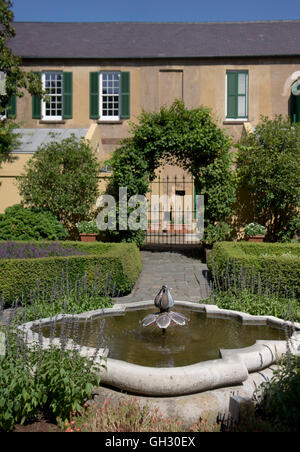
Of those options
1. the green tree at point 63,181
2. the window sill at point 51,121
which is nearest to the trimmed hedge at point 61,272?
the green tree at point 63,181

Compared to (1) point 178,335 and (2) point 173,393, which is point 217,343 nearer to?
(1) point 178,335

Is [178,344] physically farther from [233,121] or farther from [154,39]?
[154,39]

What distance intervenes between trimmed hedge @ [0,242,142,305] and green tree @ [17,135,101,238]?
4.57 metres

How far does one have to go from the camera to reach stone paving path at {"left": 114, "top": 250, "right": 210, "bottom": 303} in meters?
8.66

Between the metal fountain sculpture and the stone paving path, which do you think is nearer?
the metal fountain sculpture

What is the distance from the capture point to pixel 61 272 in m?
8.34

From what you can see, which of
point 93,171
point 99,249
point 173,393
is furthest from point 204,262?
point 173,393

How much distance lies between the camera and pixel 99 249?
1068 cm

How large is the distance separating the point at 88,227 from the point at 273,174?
5.55m

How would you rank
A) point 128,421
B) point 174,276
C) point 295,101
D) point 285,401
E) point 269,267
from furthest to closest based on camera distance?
point 295,101
point 174,276
point 269,267
point 128,421
point 285,401

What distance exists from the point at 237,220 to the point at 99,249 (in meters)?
5.26

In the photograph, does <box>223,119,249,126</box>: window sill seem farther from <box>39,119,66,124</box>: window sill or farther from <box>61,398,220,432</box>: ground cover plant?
<box>61,398,220,432</box>: ground cover plant

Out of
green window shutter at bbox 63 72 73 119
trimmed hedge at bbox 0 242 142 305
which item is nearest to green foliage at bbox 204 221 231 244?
trimmed hedge at bbox 0 242 142 305

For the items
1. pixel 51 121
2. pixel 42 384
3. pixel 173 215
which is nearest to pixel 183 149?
pixel 173 215
